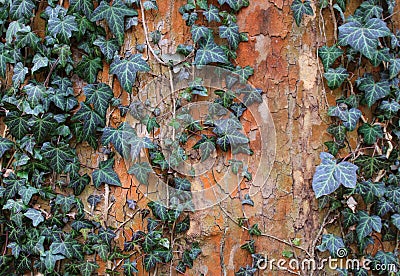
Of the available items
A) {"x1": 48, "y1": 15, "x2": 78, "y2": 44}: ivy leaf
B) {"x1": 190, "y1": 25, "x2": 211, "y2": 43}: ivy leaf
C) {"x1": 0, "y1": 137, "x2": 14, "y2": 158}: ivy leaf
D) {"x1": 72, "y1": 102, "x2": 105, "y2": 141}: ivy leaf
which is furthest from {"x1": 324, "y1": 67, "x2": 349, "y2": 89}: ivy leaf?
{"x1": 0, "y1": 137, "x2": 14, "y2": 158}: ivy leaf

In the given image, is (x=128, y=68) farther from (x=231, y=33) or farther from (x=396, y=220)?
(x=396, y=220)

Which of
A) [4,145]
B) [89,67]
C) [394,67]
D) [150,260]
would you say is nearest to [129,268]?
[150,260]

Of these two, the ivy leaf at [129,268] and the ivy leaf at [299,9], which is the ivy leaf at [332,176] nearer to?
the ivy leaf at [299,9]

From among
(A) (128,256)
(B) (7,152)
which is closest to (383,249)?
(A) (128,256)

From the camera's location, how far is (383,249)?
2.02 meters

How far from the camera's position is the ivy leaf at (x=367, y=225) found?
1.91m

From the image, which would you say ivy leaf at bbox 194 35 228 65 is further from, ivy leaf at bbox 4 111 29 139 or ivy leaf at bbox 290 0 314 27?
ivy leaf at bbox 4 111 29 139

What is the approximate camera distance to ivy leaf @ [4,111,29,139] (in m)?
1.96

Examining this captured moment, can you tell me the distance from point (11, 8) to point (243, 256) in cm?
155

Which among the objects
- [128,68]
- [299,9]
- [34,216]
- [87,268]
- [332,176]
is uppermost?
[299,9]

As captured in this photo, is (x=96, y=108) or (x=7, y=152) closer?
(x=96, y=108)

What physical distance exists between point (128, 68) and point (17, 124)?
1.88ft

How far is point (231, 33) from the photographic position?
189cm

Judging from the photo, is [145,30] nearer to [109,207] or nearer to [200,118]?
[200,118]
